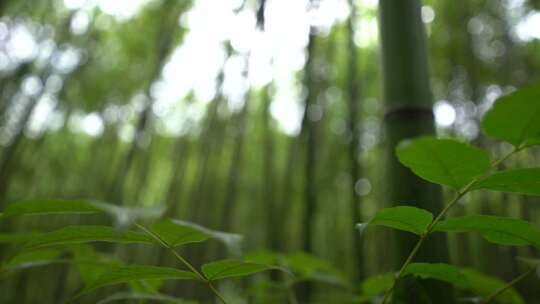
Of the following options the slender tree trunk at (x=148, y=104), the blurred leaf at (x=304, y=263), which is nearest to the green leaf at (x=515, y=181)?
the blurred leaf at (x=304, y=263)

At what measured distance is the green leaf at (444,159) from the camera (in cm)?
36

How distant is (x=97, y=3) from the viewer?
10.2ft

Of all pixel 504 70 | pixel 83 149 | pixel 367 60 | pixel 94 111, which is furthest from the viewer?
pixel 83 149

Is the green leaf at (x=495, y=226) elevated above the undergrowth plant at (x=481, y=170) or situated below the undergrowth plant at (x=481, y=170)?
below

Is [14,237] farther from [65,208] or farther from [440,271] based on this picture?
[440,271]

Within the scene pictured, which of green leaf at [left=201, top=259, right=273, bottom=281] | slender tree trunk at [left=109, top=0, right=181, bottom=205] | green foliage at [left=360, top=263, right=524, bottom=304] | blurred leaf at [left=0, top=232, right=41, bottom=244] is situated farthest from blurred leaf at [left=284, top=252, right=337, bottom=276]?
slender tree trunk at [left=109, top=0, right=181, bottom=205]

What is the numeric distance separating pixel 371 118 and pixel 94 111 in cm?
259

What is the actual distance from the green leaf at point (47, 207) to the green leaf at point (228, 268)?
5.0 inches

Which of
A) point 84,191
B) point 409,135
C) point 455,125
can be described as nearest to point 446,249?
point 409,135

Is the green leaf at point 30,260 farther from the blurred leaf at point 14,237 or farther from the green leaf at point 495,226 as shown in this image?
the green leaf at point 495,226

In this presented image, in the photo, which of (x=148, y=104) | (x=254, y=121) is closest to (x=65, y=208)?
(x=148, y=104)

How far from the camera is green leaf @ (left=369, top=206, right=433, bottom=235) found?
1.26 ft

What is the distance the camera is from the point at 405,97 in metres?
0.59

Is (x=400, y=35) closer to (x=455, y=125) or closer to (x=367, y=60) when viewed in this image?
(x=455, y=125)
